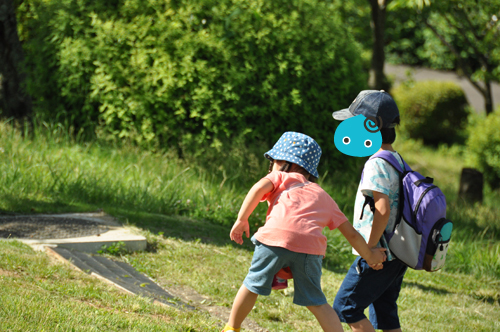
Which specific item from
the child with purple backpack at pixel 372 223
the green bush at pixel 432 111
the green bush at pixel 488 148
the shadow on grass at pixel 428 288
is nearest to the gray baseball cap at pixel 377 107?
the child with purple backpack at pixel 372 223

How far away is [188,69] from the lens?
7543mm

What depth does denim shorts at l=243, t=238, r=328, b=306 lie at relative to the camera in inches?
114

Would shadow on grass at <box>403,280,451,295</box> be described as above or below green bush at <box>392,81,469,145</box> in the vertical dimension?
below

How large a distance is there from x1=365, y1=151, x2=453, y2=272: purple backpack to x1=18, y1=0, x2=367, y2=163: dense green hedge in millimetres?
4721

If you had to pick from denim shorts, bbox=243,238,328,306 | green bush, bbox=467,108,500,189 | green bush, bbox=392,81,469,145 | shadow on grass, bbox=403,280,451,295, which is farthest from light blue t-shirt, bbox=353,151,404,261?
green bush, bbox=392,81,469,145

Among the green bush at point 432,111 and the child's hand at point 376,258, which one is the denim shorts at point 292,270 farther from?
the green bush at point 432,111

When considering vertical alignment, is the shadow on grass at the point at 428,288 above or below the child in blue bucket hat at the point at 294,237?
below

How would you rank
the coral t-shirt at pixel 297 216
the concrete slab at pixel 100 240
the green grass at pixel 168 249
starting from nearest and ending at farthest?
the coral t-shirt at pixel 297 216 < the green grass at pixel 168 249 < the concrete slab at pixel 100 240

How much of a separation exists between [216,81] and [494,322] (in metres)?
4.74

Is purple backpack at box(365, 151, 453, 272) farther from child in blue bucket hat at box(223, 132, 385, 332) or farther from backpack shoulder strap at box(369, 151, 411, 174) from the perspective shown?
child in blue bucket hat at box(223, 132, 385, 332)

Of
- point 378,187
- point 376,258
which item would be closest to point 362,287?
point 376,258

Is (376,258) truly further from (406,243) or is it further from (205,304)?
(205,304)

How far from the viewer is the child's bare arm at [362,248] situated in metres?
2.94

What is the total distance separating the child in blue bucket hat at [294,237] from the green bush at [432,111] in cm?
1325
